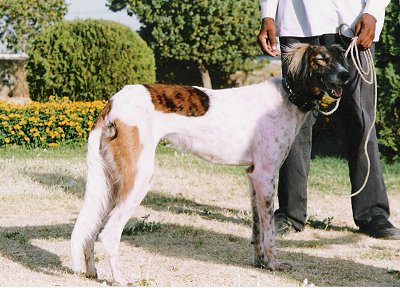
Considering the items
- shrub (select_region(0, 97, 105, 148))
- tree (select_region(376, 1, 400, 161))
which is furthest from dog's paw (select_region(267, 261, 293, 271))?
shrub (select_region(0, 97, 105, 148))

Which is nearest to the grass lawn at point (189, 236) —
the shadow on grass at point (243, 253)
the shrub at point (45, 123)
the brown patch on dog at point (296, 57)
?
the shadow on grass at point (243, 253)

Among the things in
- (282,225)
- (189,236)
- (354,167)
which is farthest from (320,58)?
(189,236)

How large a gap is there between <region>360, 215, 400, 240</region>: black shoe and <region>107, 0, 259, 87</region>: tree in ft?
34.9

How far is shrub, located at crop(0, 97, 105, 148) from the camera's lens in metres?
11.6

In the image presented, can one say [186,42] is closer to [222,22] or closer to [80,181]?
[222,22]

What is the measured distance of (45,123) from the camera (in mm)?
11734

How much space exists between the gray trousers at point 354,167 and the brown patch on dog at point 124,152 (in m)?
2.12

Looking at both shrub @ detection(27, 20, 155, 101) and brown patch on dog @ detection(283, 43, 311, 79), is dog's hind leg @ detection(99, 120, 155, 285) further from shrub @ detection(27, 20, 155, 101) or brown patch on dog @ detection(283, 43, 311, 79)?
shrub @ detection(27, 20, 155, 101)

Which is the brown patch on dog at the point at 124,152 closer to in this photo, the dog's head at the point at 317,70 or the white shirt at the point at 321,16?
the dog's head at the point at 317,70

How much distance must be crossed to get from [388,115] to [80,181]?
4.34m

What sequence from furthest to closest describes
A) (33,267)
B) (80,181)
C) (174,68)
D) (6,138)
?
(174,68) < (6,138) < (80,181) < (33,267)

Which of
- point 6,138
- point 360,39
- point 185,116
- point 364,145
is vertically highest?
point 360,39

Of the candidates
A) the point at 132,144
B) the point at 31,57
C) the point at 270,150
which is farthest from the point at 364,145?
the point at 31,57

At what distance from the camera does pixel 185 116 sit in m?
4.65
